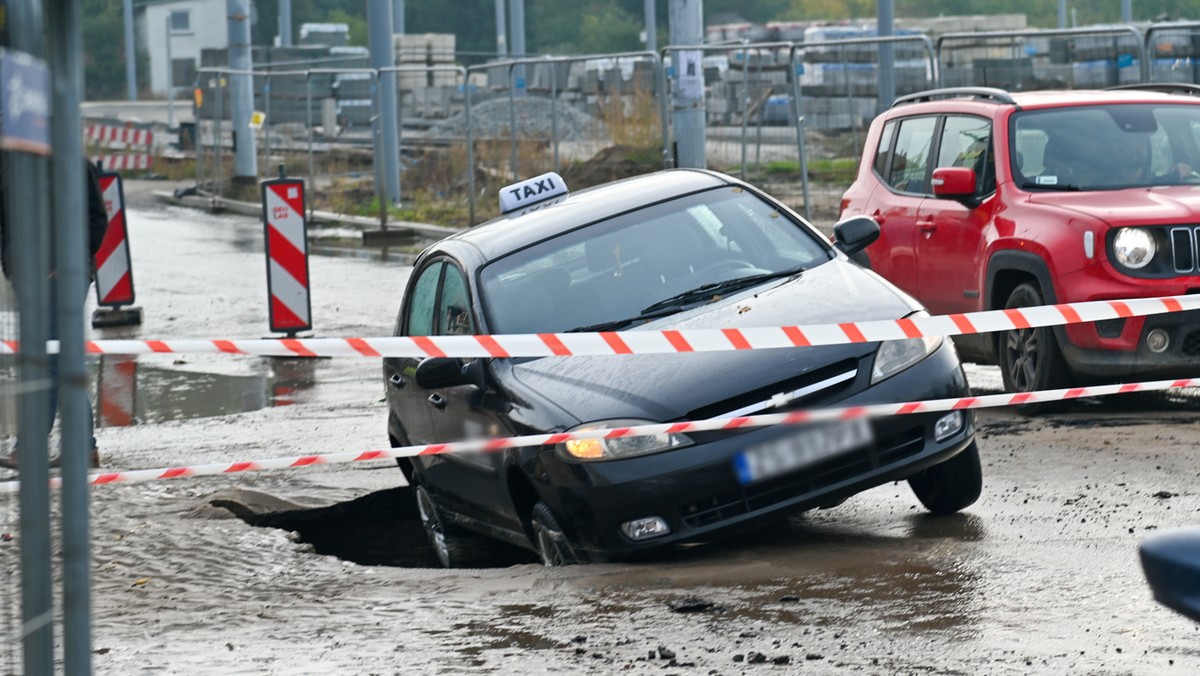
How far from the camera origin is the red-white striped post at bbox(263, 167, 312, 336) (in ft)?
47.2

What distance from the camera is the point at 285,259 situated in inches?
569

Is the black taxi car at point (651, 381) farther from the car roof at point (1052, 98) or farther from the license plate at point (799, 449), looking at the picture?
the car roof at point (1052, 98)

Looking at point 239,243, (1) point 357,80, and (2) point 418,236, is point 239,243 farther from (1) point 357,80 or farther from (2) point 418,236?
(1) point 357,80

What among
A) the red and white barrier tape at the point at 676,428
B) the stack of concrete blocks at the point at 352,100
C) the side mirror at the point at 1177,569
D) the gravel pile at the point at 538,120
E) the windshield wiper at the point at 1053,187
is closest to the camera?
the side mirror at the point at 1177,569

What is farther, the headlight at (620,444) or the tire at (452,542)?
the tire at (452,542)

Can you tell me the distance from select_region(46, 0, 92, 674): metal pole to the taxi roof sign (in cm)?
478

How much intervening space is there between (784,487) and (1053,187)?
13.0 feet

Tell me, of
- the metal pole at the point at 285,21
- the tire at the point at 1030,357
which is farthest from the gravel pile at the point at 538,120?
the metal pole at the point at 285,21

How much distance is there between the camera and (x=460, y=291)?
7.49 meters

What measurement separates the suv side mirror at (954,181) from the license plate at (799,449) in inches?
143

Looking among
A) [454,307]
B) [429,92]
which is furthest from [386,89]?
[454,307]

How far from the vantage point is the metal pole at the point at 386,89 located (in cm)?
2603

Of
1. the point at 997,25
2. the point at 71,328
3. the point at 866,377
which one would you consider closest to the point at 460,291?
the point at 866,377

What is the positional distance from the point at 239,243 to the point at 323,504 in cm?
1702
